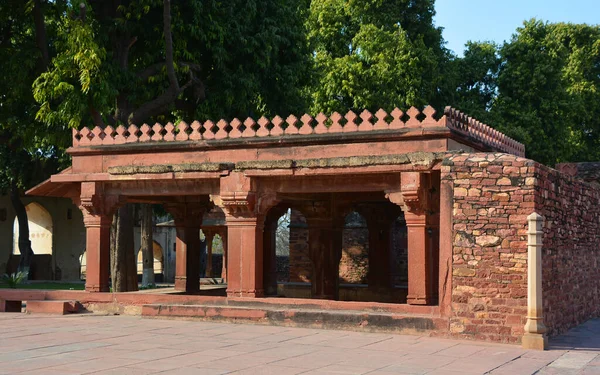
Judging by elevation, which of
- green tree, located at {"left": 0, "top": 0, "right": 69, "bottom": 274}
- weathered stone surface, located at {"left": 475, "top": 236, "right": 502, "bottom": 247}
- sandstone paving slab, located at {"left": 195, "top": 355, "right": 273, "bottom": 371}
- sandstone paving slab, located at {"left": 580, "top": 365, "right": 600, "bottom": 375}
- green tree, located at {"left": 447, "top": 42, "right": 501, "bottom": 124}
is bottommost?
sandstone paving slab, located at {"left": 580, "top": 365, "right": 600, "bottom": 375}

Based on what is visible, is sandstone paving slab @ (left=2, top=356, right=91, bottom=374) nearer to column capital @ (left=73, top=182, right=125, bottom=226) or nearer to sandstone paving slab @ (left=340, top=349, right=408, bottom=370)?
sandstone paving slab @ (left=340, top=349, right=408, bottom=370)

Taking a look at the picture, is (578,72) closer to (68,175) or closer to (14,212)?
(14,212)

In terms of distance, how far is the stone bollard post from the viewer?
32.8 feet

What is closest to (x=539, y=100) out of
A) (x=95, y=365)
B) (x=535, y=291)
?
(x=535, y=291)

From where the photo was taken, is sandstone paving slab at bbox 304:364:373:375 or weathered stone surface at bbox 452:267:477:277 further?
weathered stone surface at bbox 452:267:477:277

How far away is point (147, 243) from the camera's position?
2209 centimetres

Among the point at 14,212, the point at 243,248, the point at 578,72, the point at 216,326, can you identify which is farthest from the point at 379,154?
the point at 578,72

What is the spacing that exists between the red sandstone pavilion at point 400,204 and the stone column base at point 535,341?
0.08 ft

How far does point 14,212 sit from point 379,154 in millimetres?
22854

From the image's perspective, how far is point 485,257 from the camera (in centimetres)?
1070

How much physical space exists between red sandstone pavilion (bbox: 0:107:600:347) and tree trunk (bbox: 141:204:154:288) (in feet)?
19.5

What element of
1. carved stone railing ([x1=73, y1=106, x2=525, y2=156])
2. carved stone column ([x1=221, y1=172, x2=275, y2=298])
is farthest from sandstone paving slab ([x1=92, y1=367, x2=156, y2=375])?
carved stone railing ([x1=73, y1=106, x2=525, y2=156])

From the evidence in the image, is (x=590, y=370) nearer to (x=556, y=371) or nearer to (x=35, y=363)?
(x=556, y=371)

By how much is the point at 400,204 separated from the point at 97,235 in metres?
5.79
